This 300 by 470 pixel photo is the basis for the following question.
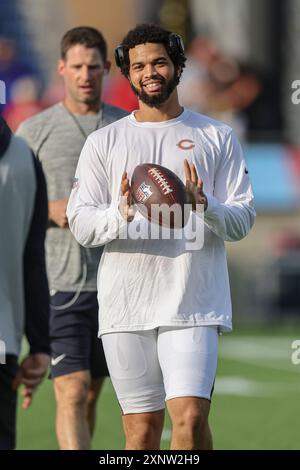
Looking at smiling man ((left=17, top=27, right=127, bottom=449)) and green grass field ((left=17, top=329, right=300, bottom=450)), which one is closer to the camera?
smiling man ((left=17, top=27, right=127, bottom=449))

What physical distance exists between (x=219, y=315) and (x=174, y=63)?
1123 millimetres

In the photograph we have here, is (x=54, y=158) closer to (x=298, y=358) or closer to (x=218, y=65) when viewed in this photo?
(x=298, y=358)

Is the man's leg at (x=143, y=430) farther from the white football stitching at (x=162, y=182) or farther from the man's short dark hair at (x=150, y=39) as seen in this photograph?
the man's short dark hair at (x=150, y=39)

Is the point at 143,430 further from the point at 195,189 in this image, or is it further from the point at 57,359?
the point at 57,359

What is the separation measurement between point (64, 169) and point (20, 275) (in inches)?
106

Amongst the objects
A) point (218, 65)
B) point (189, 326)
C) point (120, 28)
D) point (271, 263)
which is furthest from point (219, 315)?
point (120, 28)

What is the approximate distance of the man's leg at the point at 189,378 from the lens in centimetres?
570

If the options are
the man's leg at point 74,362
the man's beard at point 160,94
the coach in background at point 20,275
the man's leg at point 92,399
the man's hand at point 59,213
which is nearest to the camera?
the coach in background at point 20,275

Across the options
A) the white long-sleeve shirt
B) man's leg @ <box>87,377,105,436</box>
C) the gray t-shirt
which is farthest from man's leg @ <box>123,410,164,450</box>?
man's leg @ <box>87,377,105,436</box>

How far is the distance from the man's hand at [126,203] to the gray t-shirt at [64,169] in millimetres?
2144

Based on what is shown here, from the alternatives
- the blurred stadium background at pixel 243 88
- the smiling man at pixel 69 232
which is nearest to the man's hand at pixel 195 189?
the smiling man at pixel 69 232

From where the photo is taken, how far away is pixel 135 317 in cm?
589

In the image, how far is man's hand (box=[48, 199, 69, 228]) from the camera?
7449 mm

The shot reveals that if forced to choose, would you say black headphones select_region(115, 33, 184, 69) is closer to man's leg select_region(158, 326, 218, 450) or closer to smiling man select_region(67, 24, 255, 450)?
smiling man select_region(67, 24, 255, 450)
